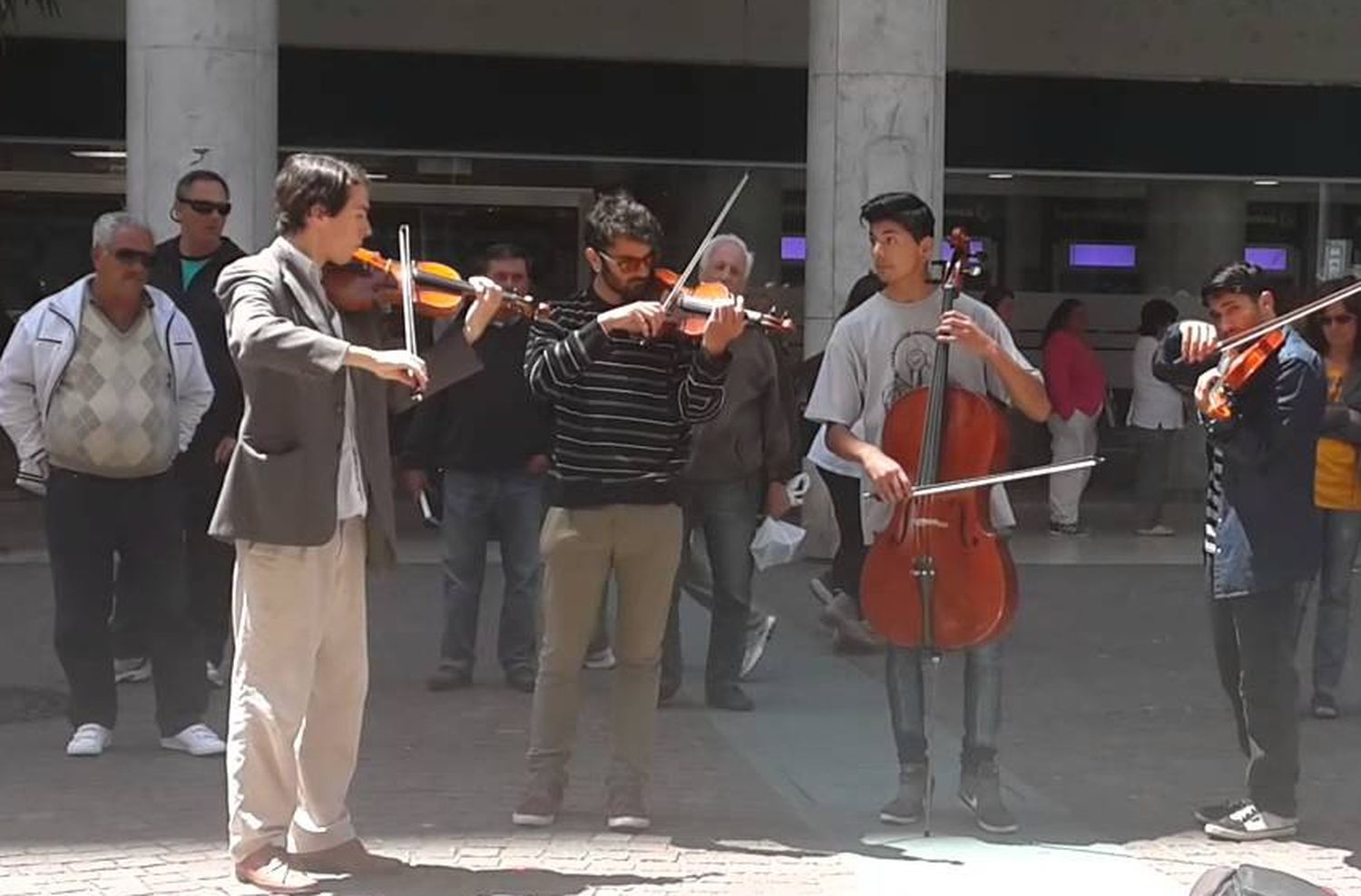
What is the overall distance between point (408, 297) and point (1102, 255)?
473 inches

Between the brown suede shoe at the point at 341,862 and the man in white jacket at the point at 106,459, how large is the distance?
1643 mm

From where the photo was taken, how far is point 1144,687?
9500mm

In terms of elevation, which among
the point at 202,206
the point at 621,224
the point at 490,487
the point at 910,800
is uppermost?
the point at 202,206

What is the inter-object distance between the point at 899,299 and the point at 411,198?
372 inches

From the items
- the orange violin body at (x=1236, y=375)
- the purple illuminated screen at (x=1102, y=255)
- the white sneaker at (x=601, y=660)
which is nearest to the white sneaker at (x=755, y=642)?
the white sneaker at (x=601, y=660)

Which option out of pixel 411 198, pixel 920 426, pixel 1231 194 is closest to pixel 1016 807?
pixel 920 426

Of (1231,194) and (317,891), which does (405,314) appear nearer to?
(317,891)

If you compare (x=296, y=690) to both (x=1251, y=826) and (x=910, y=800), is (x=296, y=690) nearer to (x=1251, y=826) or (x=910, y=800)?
(x=910, y=800)

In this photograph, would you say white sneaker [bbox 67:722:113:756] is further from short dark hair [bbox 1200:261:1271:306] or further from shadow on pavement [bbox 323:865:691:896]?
short dark hair [bbox 1200:261:1271:306]

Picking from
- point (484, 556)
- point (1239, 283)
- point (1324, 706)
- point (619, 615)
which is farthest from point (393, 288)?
point (1324, 706)

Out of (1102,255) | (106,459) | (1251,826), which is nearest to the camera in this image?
(1251,826)

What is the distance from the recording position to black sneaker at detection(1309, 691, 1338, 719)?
29.0 ft

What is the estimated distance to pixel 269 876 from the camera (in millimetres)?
5941

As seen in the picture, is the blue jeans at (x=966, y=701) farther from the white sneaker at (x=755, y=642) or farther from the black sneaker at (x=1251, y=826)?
the white sneaker at (x=755, y=642)
